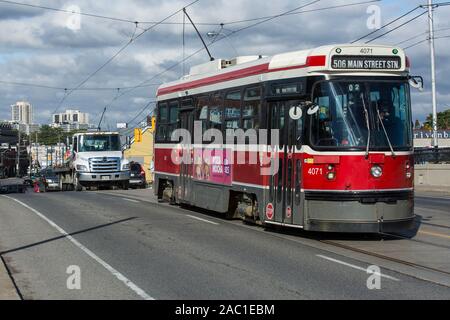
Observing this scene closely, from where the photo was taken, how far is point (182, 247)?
11.6m

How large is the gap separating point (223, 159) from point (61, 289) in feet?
23.7

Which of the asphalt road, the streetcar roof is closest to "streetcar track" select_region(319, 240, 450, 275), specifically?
the asphalt road

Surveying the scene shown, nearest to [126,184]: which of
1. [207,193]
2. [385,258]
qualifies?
[207,193]

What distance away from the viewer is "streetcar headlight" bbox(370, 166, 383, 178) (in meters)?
11.5

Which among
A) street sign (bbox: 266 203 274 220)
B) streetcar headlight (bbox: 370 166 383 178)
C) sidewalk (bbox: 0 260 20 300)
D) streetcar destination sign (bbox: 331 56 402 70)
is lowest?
sidewalk (bbox: 0 260 20 300)

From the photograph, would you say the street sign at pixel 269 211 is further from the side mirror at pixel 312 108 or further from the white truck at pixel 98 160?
the white truck at pixel 98 160

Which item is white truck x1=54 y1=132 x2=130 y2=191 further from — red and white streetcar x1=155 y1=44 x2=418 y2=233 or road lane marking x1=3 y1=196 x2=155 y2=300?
red and white streetcar x1=155 y1=44 x2=418 y2=233

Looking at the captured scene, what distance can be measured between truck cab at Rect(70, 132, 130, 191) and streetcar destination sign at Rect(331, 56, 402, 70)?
23986mm

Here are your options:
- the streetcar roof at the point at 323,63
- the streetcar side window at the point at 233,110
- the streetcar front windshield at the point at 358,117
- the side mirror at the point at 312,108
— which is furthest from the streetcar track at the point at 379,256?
the streetcar side window at the point at 233,110

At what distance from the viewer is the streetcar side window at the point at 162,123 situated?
63.1ft

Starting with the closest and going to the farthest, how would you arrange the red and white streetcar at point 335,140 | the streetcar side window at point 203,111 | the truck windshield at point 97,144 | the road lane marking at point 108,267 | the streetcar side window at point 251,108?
the road lane marking at point 108,267 < the red and white streetcar at point 335,140 < the streetcar side window at point 251,108 < the streetcar side window at point 203,111 < the truck windshield at point 97,144

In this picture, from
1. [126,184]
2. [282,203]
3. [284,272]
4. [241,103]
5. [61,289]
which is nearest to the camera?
[61,289]

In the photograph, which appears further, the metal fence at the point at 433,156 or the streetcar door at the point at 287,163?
the metal fence at the point at 433,156

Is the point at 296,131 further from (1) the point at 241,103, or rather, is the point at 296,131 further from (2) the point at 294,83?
(1) the point at 241,103
